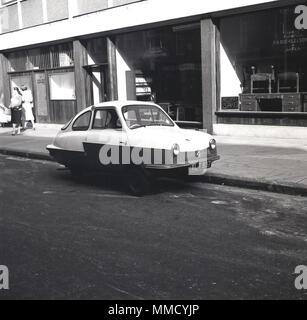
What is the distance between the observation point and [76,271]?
470cm

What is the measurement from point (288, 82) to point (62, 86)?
9842mm

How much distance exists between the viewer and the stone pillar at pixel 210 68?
13.8 meters

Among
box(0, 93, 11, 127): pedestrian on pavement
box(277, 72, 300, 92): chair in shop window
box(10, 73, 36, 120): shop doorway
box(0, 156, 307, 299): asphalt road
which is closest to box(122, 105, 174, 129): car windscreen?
box(0, 156, 307, 299): asphalt road

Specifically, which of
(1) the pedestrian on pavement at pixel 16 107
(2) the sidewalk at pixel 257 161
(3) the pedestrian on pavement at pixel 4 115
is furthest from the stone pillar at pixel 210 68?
(3) the pedestrian on pavement at pixel 4 115

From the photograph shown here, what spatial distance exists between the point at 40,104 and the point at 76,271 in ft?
55.8

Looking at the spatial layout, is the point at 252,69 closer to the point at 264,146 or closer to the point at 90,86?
the point at 264,146

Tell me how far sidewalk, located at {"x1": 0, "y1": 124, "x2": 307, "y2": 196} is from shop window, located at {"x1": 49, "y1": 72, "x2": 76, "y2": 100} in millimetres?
4410

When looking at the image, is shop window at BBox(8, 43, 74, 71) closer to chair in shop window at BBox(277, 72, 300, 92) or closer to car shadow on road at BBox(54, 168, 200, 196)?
chair in shop window at BBox(277, 72, 300, 92)

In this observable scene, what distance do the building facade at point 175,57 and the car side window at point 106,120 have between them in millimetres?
5817

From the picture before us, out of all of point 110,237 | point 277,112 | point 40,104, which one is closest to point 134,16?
point 277,112

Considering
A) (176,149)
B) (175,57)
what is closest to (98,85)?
(175,57)

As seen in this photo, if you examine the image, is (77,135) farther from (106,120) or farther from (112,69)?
(112,69)

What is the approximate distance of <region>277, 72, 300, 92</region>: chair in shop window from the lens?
41.3 feet

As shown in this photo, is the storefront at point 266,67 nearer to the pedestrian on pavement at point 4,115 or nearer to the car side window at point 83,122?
the car side window at point 83,122
